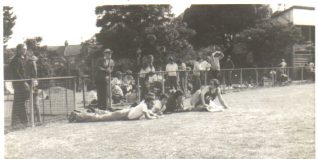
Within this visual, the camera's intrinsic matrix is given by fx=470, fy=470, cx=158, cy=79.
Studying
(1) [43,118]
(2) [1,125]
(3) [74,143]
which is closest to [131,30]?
(1) [43,118]

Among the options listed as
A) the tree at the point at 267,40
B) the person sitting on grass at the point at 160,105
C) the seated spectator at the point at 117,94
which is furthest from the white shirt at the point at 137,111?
the tree at the point at 267,40

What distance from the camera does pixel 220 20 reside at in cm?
1808

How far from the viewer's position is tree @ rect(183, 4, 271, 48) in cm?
1822

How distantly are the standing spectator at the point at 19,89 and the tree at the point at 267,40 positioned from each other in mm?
11754

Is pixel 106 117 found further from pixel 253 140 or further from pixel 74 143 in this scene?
pixel 253 140

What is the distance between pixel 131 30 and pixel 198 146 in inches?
376

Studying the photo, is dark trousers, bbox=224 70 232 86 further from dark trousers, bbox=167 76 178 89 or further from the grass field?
the grass field

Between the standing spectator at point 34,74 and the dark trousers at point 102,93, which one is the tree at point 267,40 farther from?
the standing spectator at point 34,74

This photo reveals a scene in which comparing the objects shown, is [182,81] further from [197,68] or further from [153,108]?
[153,108]

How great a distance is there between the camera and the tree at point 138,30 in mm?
15133

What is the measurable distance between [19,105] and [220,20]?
1166cm

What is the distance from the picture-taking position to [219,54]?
1352 cm

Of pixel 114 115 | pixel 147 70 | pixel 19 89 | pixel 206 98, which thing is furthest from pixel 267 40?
pixel 19 89

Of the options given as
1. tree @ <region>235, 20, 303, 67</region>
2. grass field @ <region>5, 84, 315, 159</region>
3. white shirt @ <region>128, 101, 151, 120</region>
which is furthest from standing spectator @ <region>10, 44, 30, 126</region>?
tree @ <region>235, 20, 303, 67</region>
